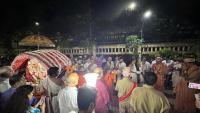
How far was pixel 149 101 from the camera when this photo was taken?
4.24 metres

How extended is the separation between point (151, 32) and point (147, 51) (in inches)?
110

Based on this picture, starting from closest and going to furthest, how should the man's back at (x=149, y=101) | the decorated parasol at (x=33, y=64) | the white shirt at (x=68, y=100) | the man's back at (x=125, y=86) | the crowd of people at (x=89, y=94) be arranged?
the crowd of people at (x=89, y=94)
the man's back at (x=149, y=101)
the white shirt at (x=68, y=100)
the man's back at (x=125, y=86)
the decorated parasol at (x=33, y=64)

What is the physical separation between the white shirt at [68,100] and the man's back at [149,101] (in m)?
1.24

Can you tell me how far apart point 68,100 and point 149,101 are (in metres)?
1.69

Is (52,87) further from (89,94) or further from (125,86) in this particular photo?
(89,94)

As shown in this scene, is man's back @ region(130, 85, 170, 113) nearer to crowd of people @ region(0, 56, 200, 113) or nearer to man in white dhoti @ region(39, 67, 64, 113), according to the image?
crowd of people @ region(0, 56, 200, 113)

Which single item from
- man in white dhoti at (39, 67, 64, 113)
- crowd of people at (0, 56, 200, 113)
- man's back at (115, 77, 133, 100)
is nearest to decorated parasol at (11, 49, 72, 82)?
crowd of people at (0, 56, 200, 113)

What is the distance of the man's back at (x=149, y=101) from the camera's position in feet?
13.5

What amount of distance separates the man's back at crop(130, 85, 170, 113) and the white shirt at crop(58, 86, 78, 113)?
124cm

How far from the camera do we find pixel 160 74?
11.0 m

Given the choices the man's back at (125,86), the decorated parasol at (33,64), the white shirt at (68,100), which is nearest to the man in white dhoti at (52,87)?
the white shirt at (68,100)

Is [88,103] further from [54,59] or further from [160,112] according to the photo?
[54,59]

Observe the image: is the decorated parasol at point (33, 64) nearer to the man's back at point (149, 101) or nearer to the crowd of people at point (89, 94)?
the crowd of people at point (89, 94)

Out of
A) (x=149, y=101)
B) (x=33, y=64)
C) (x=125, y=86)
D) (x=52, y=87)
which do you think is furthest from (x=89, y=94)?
(x=33, y=64)
